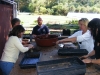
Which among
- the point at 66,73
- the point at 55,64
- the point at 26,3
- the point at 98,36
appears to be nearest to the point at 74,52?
the point at 98,36

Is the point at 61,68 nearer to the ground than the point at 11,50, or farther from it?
farther from it

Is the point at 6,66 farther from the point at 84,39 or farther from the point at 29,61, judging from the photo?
the point at 84,39

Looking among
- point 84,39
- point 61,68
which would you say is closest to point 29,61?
point 61,68

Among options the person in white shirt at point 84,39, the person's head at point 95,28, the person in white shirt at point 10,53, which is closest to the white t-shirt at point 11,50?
the person in white shirt at point 10,53

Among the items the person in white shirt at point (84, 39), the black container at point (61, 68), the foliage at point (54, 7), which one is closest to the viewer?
the black container at point (61, 68)

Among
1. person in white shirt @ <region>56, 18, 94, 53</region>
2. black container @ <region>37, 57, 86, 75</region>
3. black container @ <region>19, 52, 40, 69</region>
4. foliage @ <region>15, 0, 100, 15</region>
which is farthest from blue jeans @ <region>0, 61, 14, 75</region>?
foliage @ <region>15, 0, 100, 15</region>

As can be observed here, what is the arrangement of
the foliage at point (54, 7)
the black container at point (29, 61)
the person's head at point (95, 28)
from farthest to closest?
the foliage at point (54, 7)
the person's head at point (95, 28)
the black container at point (29, 61)

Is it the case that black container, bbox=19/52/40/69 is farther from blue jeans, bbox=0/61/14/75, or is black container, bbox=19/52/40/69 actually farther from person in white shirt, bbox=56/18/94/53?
person in white shirt, bbox=56/18/94/53

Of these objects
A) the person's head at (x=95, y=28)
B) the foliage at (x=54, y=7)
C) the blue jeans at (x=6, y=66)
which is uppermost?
the foliage at (x=54, y=7)

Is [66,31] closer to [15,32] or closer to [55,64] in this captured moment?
[15,32]

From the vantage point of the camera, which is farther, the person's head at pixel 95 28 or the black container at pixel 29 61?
the person's head at pixel 95 28

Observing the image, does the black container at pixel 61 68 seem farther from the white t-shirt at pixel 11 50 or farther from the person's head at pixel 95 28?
the white t-shirt at pixel 11 50

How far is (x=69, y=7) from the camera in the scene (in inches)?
837

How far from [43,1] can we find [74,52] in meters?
20.4
